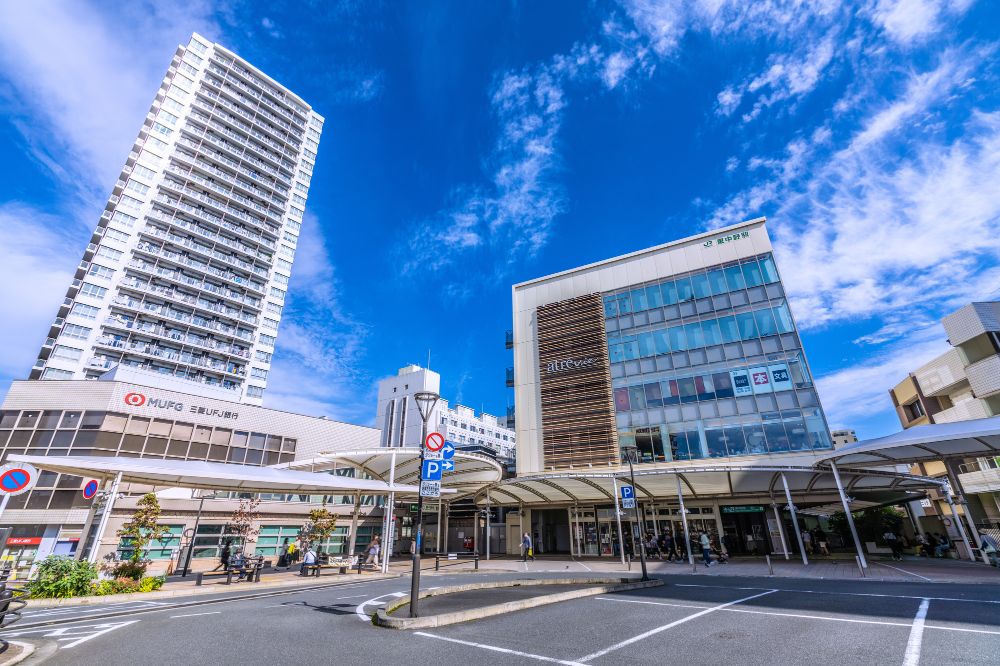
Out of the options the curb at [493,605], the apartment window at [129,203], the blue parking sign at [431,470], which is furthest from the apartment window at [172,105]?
the curb at [493,605]

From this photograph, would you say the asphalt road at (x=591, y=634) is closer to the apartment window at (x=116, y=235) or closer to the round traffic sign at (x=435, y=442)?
the round traffic sign at (x=435, y=442)

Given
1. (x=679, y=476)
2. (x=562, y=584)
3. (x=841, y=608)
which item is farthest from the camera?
(x=679, y=476)

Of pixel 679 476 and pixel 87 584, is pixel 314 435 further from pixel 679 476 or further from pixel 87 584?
pixel 679 476

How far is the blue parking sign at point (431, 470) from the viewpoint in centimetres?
992

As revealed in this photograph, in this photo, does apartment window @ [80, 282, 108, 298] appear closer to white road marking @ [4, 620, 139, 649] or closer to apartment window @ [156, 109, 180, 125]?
apartment window @ [156, 109, 180, 125]

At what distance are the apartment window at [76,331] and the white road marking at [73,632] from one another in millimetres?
52365

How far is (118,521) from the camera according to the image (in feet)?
84.6

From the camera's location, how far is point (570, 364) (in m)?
37.2

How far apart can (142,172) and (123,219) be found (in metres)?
7.35

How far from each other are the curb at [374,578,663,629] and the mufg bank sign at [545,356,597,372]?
875 inches

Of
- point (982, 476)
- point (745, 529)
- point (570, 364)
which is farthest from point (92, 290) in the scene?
point (982, 476)

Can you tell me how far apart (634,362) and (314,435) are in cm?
2755

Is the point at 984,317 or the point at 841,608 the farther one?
the point at 984,317

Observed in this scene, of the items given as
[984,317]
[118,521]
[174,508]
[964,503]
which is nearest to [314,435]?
[174,508]
